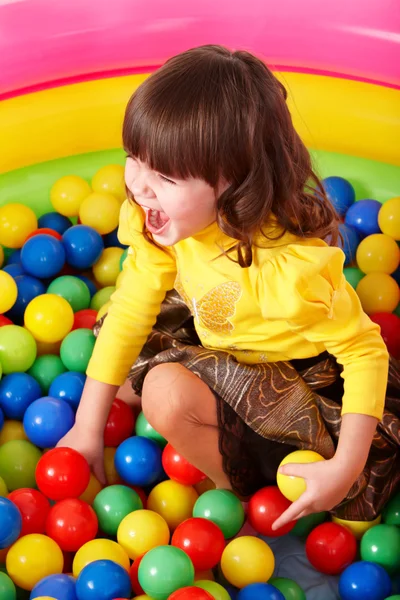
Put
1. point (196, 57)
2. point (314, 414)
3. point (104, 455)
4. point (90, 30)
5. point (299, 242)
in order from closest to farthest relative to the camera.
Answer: point (196, 57) → point (299, 242) → point (314, 414) → point (104, 455) → point (90, 30)

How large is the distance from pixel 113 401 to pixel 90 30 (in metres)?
0.67

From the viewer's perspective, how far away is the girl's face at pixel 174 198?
3.08ft

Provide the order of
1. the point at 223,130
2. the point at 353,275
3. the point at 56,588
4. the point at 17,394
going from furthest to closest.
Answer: the point at 353,275 → the point at 17,394 → the point at 56,588 → the point at 223,130

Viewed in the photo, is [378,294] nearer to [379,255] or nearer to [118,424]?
[379,255]

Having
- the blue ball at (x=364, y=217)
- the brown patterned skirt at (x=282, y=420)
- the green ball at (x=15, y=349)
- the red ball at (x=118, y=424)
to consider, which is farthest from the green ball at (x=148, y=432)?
the blue ball at (x=364, y=217)

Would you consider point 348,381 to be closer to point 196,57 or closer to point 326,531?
point 326,531

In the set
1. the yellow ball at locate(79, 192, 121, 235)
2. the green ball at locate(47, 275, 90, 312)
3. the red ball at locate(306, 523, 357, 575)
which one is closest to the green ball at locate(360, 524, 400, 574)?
the red ball at locate(306, 523, 357, 575)

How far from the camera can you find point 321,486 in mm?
1062

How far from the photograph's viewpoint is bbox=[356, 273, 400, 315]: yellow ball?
149 centimetres

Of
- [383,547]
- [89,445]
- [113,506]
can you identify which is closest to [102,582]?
[113,506]

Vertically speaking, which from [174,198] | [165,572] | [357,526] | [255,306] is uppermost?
[174,198]

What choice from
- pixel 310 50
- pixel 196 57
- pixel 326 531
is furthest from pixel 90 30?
pixel 326 531

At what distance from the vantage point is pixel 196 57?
939mm

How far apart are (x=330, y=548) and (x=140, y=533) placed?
→ 26 centimetres
